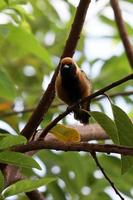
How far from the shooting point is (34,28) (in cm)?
282

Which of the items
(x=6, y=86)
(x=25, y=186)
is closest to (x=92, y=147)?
(x=25, y=186)

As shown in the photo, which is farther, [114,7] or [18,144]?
[114,7]

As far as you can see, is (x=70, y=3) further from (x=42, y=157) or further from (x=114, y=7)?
(x=42, y=157)

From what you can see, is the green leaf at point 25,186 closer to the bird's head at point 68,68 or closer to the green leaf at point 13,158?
the green leaf at point 13,158

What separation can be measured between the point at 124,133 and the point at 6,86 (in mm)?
671

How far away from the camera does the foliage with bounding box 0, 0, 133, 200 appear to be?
3.90 feet

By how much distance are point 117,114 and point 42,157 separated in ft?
3.10

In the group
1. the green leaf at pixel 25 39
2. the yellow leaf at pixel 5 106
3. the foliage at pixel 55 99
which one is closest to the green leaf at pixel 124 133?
the foliage at pixel 55 99

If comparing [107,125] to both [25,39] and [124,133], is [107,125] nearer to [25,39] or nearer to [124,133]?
[124,133]

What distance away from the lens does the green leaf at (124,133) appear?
117 cm

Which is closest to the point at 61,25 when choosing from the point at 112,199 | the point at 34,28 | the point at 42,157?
the point at 34,28

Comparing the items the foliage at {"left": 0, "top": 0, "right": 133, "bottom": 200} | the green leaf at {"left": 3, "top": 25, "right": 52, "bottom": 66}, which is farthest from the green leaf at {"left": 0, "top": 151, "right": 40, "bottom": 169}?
the green leaf at {"left": 3, "top": 25, "right": 52, "bottom": 66}

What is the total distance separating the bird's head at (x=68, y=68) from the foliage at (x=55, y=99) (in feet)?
0.60

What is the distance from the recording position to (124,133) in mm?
1167
